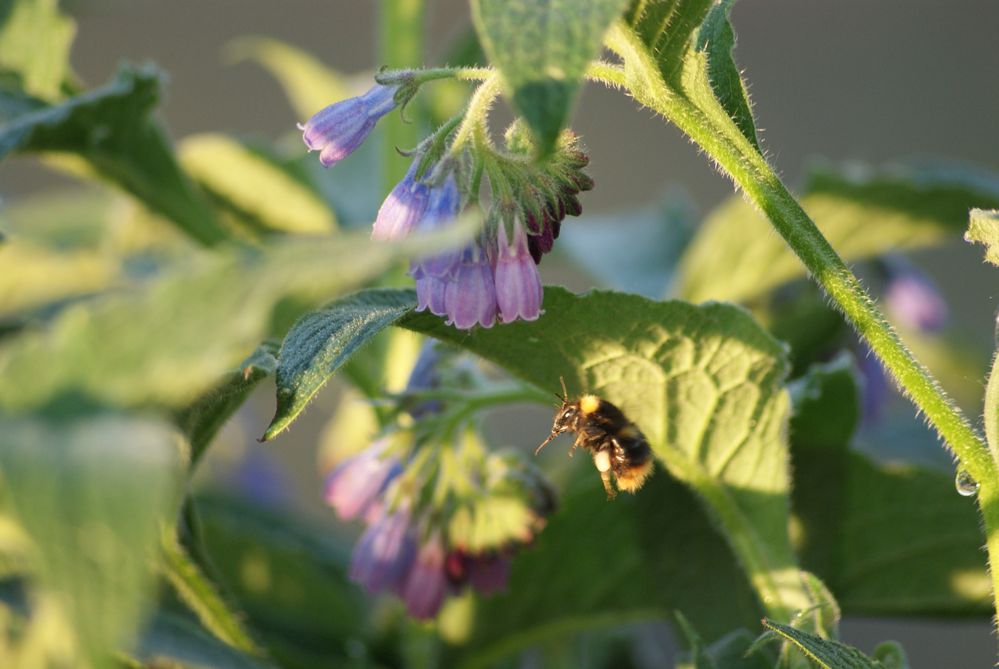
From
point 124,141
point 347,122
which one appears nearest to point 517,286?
point 347,122

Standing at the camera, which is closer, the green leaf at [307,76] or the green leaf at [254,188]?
the green leaf at [254,188]

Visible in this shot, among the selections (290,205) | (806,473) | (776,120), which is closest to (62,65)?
(290,205)

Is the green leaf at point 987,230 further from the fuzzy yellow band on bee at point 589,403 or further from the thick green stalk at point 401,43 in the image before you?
the thick green stalk at point 401,43

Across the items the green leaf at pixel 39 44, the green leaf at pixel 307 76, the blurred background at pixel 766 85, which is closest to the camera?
the green leaf at pixel 39 44

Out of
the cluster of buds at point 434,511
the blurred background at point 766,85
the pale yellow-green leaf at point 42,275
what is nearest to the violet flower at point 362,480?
the cluster of buds at point 434,511

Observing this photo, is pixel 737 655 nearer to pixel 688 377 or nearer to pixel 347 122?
pixel 688 377

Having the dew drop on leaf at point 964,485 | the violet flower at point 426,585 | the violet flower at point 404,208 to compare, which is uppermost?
the violet flower at point 404,208
